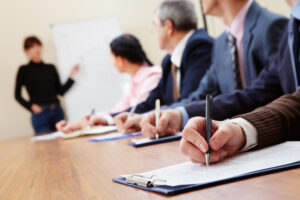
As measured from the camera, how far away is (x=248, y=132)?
729 mm

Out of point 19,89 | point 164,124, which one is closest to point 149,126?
point 164,124

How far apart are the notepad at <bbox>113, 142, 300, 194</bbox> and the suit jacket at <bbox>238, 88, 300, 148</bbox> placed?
7 centimetres

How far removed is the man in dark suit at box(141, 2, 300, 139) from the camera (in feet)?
3.86

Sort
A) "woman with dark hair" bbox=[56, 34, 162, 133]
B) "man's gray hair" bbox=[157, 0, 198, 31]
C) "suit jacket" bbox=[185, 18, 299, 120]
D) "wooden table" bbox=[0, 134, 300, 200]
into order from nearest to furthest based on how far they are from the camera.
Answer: "wooden table" bbox=[0, 134, 300, 200]
"suit jacket" bbox=[185, 18, 299, 120]
"man's gray hair" bbox=[157, 0, 198, 31]
"woman with dark hair" bbox=[56, 34, 162, 133]

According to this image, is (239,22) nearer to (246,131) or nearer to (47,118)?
(246,131)

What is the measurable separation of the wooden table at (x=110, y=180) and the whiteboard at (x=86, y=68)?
3824 millimetres

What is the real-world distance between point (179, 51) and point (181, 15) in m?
0.23

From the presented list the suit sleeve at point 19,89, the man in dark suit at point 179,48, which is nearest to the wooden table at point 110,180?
the man in dark suit at point 179,48

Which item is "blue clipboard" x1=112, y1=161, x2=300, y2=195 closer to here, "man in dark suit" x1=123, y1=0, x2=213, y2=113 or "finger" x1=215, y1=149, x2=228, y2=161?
"finger" x1=215, y1=149, x2=228, y2=161

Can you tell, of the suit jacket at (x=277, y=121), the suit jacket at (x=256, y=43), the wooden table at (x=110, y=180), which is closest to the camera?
the wooden table at (x=110, y=180)

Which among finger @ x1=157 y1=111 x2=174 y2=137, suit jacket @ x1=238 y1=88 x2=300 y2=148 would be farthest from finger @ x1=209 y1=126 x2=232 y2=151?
finger @ x1=157 y1=111 x2=174 y2=137

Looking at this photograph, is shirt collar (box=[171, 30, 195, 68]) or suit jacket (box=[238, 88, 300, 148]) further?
shirt collar (box=[171, 30, 195, 68])

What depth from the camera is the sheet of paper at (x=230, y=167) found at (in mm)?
539

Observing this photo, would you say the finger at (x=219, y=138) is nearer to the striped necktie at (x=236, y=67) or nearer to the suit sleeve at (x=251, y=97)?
the suit sleeve at (x=251, y=97)
